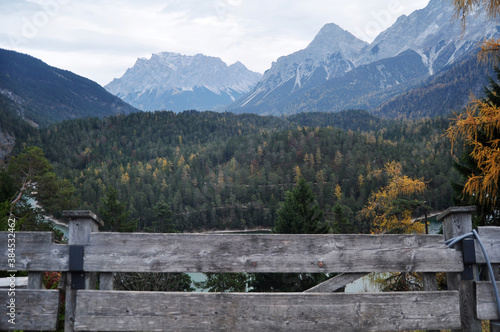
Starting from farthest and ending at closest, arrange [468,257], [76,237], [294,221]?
1. [294,221]
2. [468,257]
3. [76,237]

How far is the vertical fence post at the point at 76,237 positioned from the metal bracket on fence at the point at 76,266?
0.11ft

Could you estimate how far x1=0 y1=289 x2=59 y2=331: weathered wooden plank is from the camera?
3752 mm

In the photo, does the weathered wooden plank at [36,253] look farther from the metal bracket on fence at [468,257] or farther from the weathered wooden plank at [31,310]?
the metal bracket on fence at [468,257]

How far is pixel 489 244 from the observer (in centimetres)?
406

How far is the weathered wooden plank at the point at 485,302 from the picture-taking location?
3.95 metres

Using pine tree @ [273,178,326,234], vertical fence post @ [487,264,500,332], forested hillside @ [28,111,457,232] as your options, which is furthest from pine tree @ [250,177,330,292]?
forested hillside @ [28,111,457,232]

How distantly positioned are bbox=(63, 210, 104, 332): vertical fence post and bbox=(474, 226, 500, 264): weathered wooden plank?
13.1 ft

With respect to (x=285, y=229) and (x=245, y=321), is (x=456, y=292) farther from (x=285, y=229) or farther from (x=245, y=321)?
(x=285, y=229)

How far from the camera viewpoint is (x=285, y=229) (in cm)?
3366

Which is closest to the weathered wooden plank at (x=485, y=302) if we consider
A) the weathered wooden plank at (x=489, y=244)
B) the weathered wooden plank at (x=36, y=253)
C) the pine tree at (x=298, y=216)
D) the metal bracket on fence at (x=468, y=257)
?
the metal bracket on fence at (x=468, y=257)

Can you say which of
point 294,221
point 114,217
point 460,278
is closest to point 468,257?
point 460,278

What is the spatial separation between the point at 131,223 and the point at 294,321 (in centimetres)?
4219

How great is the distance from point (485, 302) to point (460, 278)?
0.32 m

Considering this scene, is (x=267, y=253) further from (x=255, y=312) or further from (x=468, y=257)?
(x=468, y=257)
